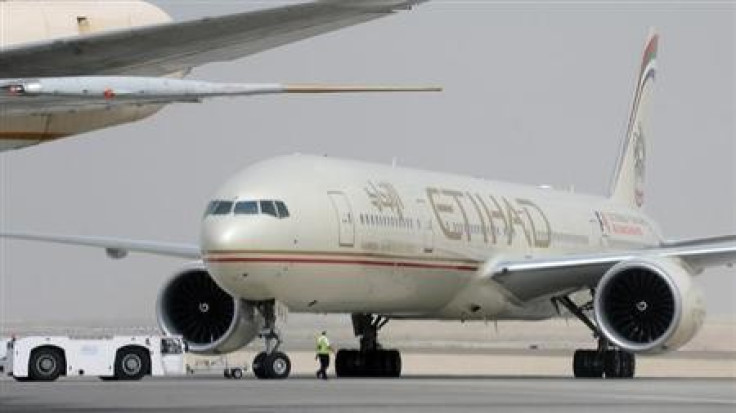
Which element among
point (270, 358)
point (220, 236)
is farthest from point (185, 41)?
point (270, 358)

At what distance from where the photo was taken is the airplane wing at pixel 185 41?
16125 mm

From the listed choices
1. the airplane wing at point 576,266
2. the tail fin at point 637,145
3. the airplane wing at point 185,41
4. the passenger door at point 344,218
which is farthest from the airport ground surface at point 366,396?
the tail fin at point 637,145

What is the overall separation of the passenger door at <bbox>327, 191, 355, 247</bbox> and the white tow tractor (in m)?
4.19

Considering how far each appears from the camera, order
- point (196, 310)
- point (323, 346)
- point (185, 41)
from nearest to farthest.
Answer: point (185, 41), point (196, 310), point (323, 346)

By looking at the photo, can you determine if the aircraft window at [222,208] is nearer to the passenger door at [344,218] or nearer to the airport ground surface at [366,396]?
the passenger door at [344,218]

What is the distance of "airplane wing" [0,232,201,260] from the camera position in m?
42.5

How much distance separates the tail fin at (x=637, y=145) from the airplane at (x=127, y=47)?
33719 millimetres

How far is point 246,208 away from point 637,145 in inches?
817

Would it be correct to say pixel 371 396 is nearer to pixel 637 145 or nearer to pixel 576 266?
pixel 576 266

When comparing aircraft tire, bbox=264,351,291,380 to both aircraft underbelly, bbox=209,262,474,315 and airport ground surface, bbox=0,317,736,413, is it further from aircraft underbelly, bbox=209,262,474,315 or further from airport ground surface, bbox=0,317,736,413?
aircraft underbelly, bbox=209,262,474,315

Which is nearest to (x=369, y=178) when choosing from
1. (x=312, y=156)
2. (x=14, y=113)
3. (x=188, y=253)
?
(x=312, y=156)

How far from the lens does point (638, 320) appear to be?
3694 cm

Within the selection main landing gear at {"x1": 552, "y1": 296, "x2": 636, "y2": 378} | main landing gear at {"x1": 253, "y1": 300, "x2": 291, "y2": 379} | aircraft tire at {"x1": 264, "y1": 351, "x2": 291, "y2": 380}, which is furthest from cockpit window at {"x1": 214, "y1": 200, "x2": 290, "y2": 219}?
main landing gear at {"x1": 552, "y1": 296, "x2": 636, "y2": 378}

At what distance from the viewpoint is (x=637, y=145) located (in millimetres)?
52781
